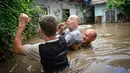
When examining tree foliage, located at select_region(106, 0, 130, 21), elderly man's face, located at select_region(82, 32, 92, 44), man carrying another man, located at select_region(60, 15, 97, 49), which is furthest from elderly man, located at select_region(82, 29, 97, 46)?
A: tree foliage, located at select_region(106, 0, 130, 21)

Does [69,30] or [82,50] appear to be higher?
[69,30]

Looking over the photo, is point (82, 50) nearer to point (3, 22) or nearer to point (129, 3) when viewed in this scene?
point (3, 22)

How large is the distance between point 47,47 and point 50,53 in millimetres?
111

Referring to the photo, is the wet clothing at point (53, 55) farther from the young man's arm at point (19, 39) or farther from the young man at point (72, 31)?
the young man at point (72, 31)

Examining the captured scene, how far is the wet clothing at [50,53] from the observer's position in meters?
2.92

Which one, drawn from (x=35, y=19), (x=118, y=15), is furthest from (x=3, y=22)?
(x=118, y=15)

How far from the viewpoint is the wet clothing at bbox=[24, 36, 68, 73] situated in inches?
115

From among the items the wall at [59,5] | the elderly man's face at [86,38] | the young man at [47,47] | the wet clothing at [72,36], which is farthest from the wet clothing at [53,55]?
the wall at [59,5]

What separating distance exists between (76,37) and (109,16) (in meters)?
19.4

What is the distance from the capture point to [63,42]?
3.10 metres

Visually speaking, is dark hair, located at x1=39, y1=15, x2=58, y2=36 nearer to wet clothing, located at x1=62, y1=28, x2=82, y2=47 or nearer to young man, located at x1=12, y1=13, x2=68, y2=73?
young man, located at x1=12, y1=13, x2=68, y2=73

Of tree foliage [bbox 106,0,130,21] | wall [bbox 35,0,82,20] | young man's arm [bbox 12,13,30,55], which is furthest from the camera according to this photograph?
tree foliage [bbox 106,0,130,21]

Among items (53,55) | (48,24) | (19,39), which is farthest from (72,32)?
(19,39)

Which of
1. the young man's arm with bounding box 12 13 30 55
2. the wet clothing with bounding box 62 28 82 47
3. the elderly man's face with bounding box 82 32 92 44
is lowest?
the elderly man's face with bounding box 82 32 92 44
